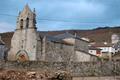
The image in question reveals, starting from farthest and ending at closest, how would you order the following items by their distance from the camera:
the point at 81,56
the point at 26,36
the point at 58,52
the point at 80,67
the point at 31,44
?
the point at 81,56 < the point at 58,52 < the point at 26,36 < the point at 31,44 < the point at 80,67

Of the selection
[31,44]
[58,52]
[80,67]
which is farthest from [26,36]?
[80,67]

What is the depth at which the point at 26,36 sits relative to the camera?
5309 cm

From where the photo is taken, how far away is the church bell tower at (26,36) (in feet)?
170

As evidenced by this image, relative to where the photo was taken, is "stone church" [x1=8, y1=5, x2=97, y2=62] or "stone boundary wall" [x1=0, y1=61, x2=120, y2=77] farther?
"stone church" [x1=8, y1=5, x2=97, y2=62]

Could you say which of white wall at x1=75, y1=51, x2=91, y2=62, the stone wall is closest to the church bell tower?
the stone wall

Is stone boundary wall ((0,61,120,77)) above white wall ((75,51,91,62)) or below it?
below

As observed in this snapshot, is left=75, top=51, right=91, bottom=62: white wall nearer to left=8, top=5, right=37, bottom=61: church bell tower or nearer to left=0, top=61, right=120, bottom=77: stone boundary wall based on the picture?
left=8, top=5, right=37, bottom=61: church bell tower

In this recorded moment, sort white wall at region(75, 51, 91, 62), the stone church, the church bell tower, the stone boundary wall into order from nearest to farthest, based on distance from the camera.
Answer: the stone boundary wall
the stone church
the church bell tower
white wall at region(75, 51, 91, 62)

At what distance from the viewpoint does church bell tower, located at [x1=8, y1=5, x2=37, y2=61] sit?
51781mm

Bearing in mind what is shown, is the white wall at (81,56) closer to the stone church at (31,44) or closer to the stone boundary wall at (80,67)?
the stone church at (31,44)

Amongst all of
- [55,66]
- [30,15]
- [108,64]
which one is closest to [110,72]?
[108,64]

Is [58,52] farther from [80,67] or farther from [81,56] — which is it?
[80,67]

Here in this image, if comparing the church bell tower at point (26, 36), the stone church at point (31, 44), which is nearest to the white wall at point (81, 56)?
the stone church at point (31, 44)

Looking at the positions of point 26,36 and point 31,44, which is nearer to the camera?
point 31,44
